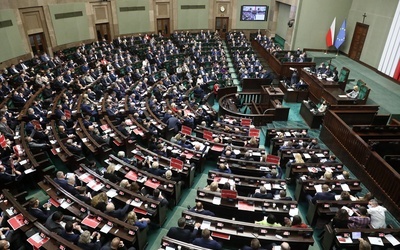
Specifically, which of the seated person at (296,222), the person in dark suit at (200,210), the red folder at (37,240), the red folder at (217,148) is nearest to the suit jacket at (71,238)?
the red folder at (37,240)

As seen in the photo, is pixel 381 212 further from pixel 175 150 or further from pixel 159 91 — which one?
pixel 159 91

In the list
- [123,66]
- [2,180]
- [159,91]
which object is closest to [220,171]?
[2,180]

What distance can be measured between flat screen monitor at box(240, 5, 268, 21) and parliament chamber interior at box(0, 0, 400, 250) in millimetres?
5997

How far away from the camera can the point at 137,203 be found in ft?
21.6

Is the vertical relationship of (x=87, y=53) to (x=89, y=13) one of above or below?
below

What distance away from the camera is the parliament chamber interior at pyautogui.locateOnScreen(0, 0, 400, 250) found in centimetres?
608

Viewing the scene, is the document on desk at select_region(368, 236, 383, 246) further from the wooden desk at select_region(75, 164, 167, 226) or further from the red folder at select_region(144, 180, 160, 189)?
the red folder at select_region(144, 180, 160, 189)

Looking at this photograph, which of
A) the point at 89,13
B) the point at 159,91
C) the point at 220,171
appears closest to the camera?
the point at 220,171

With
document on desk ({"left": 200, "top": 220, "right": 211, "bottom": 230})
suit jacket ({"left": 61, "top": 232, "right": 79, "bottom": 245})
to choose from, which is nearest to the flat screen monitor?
document on desk ({"left": 200, "top": 220, "right": 211, "bottom": 230})

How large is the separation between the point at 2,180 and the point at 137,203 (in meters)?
3.82

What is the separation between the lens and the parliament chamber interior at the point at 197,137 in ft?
19.9

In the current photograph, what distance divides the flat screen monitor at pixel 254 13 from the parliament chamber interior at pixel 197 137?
236 inches

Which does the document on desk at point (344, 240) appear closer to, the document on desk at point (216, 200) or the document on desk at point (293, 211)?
the document on desk at point (293, 211)

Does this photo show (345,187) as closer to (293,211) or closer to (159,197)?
(293,211)
